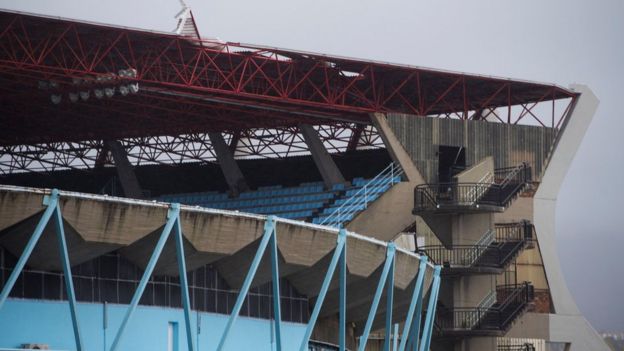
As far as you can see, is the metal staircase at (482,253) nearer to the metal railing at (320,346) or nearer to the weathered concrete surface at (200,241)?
the metal railing at (320,346)

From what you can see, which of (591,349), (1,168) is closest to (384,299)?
A: (591,349)

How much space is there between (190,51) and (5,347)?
139 ft

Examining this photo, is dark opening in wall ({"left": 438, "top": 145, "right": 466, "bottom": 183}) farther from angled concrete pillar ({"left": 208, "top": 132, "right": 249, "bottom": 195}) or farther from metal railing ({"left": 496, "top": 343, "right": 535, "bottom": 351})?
angled concrete pillar ({"left": 208, "top": 132, "right": 249, "bottom": 195})

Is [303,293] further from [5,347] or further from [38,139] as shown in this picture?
[38,139]

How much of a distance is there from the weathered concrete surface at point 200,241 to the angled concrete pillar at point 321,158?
34.1 metres

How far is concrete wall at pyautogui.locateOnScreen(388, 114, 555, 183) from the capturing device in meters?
92.4

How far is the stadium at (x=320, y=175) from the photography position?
5934 centimetres

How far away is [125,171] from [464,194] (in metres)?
32.0

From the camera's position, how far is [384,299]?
68188mm

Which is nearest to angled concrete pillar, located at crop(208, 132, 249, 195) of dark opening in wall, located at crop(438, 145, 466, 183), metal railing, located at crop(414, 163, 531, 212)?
dark opening in wall, located at crop(438, 145, 466, 183)

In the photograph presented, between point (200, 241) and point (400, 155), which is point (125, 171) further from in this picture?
point (200, 241)

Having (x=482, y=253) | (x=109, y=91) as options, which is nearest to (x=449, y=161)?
(x=482, y=253)

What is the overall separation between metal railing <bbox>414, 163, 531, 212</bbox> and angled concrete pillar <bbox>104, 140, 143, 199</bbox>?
1112 inches

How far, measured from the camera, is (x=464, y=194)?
90.6m
